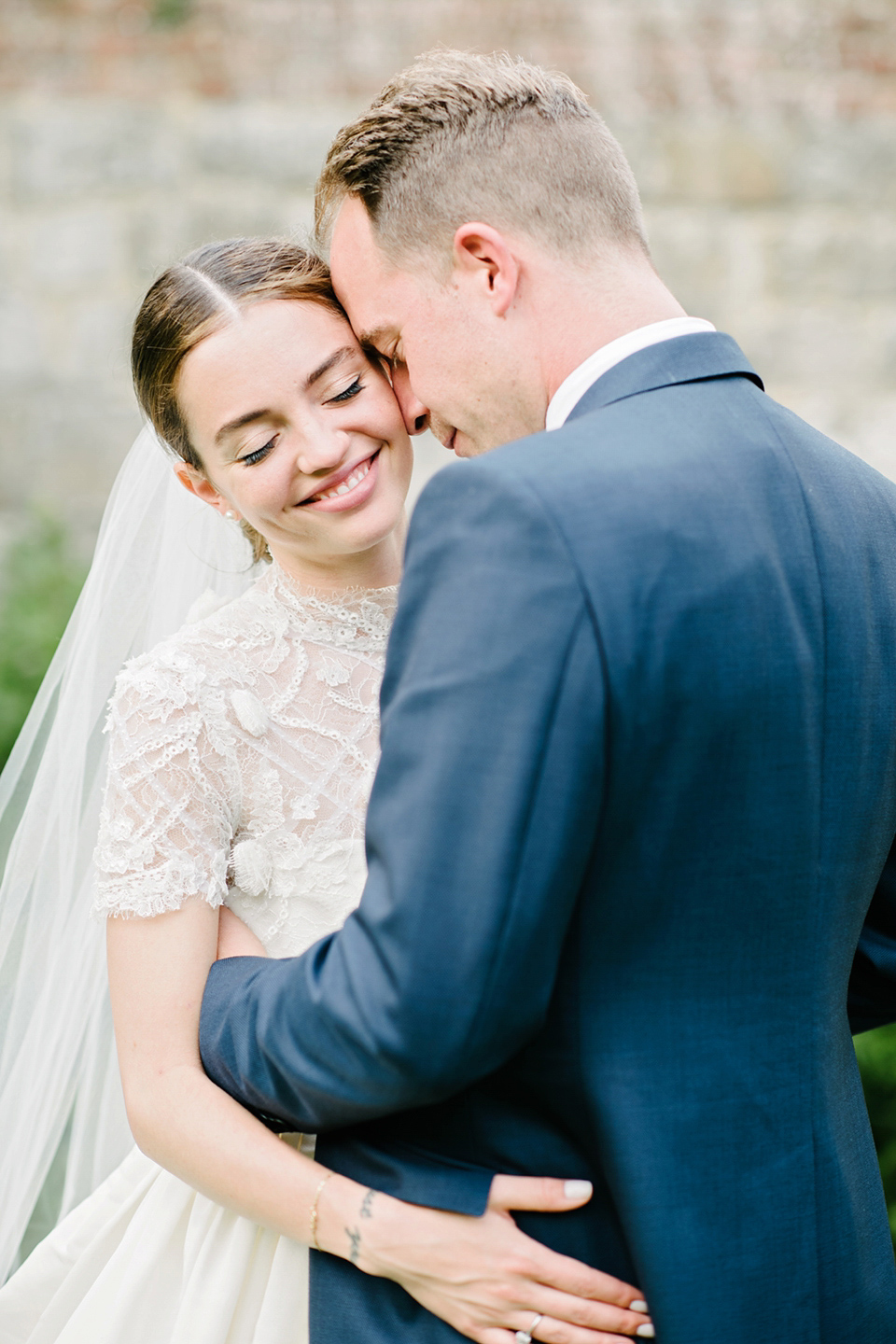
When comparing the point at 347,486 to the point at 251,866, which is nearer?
the point at 251,866

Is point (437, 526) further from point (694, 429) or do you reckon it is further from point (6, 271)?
point (6, 271)

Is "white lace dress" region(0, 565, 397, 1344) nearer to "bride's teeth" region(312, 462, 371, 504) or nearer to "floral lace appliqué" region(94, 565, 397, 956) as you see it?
"floral lace appliqué" region(94, 565, 397, 956)

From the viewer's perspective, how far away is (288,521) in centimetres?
203

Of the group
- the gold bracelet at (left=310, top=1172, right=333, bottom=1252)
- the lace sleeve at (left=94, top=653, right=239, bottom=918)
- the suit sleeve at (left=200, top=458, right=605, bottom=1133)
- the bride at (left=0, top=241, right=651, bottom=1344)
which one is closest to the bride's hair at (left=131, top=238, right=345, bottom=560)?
the bride at (left=0, top=241, right=651, bottom=1344)

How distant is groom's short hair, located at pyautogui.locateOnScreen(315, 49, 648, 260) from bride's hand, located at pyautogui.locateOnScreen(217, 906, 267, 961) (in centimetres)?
106

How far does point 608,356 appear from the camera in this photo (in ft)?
5.05

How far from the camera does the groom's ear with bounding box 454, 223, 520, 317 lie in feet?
5.45

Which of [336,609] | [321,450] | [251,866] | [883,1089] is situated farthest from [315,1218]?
[883,1089]

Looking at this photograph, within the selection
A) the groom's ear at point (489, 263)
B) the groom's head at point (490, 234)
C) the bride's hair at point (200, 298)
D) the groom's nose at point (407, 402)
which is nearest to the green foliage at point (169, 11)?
the bride's hair at point (200, 298)

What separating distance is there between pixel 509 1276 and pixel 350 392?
1367 millimetres

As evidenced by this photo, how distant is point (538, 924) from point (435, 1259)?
50cm

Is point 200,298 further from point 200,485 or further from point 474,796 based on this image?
point 474,796

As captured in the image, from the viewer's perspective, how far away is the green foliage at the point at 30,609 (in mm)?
3812

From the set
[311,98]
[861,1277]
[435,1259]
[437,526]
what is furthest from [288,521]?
[311,98]
